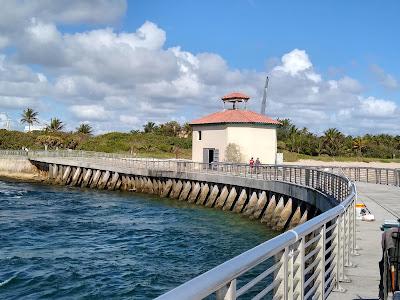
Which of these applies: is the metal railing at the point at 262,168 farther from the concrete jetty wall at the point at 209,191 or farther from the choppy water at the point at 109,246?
the choppy water at the point at 109,246

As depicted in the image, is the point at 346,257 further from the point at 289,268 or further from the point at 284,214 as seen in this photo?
the point at 284,214

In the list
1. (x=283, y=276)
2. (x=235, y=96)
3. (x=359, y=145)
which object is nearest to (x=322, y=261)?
(x=283, y=276)

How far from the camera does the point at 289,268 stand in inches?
185

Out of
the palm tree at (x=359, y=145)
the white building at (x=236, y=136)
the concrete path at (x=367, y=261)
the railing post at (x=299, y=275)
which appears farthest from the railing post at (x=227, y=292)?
the palm tree at (x=359, y=145)

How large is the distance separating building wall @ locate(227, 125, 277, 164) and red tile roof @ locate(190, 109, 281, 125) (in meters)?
0.55

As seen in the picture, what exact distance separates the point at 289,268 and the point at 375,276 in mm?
4515

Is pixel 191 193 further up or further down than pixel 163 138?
further down

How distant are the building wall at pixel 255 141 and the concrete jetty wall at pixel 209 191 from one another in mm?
6208

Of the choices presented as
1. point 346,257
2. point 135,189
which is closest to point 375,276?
point 346,257

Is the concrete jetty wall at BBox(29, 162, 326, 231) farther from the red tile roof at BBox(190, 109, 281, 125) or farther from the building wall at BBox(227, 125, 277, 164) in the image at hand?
the red tile roof at BBox(190, 109, 281, 125)

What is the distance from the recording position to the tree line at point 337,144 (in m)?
90.5

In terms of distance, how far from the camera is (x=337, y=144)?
305ft

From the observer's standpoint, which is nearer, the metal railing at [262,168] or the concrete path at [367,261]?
the concrete path at [367,261]

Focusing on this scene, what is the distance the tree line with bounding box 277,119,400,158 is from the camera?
90500 millimetres
